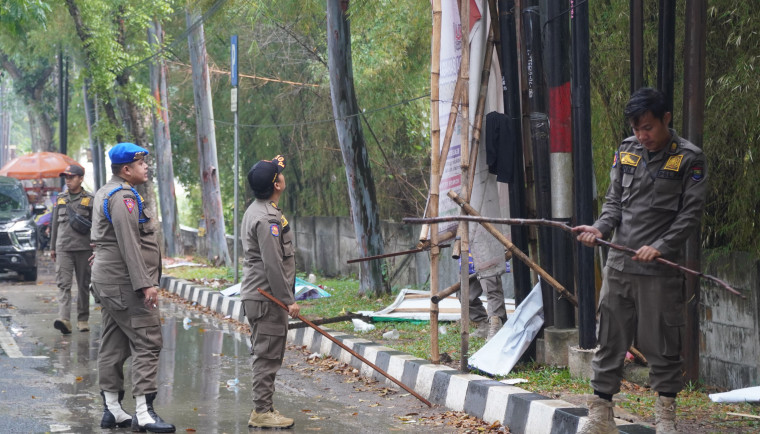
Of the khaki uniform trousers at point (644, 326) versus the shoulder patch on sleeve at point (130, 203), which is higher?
the shoulder patch on sleeve at point (130, 203)

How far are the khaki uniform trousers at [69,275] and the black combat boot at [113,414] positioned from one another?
5226 millimetres

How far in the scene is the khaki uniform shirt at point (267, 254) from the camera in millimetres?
6457

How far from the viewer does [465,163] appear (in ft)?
23.7

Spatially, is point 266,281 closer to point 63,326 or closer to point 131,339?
point 131,339

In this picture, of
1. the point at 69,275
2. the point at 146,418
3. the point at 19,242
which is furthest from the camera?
the point at 19,242

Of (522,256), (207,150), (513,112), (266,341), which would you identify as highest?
(207,150)

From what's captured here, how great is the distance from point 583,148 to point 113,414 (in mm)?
3753

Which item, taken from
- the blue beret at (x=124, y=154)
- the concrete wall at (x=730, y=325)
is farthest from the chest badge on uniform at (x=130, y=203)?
the concrete wall at (x=730, y=325)

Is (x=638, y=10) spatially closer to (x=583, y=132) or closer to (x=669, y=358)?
(x=583, y=132)

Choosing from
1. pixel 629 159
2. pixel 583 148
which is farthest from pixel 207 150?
pixel 629 159

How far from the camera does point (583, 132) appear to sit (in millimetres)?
6609

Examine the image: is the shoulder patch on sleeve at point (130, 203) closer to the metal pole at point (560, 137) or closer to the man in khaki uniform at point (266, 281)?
the man in khaki uniform at point (266, 281)

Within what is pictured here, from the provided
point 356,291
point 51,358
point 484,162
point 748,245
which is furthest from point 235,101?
point 748,245

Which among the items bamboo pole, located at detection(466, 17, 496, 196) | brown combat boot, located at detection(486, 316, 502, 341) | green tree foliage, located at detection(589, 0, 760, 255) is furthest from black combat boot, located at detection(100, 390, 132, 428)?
green tree foliage, located at detection(589, 0, 760, 255)
